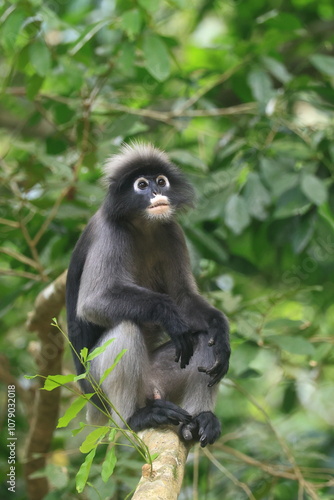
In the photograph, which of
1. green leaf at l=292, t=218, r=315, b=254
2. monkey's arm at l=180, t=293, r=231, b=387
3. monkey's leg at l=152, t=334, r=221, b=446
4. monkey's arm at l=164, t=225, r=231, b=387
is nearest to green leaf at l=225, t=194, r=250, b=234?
green leaf at l=292, t=218, r=315, b=254

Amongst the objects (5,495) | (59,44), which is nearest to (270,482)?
(5,495)

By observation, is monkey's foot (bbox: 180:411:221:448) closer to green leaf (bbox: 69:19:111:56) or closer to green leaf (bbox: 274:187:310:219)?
green leaf (bbox: 274:187:310:219)

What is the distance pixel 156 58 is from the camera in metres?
4.78

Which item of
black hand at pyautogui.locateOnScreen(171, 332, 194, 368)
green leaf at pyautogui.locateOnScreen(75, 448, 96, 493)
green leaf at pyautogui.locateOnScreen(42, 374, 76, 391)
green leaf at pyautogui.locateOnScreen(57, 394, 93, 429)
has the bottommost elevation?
black hand at pyautogui.locateOnScreen(171, 332, 194, 368)

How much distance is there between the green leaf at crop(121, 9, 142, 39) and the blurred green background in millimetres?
10

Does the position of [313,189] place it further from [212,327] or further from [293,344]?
[212,327]

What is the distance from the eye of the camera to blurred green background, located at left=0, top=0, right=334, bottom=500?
464 centimetres

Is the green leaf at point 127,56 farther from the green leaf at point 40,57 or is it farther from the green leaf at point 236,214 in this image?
the green leaf at point 236,214

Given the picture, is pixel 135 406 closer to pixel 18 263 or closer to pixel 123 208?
pixel 123 208

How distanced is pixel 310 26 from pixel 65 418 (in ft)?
18.8

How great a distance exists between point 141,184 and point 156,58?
1132 millimetres

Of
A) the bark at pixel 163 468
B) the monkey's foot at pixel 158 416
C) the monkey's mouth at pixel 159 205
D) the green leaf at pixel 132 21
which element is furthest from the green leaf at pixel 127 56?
the bark at pixel 163 468

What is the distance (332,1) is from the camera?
23.0 ft

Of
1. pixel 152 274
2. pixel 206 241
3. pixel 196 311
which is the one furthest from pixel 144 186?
pixel 206 241
